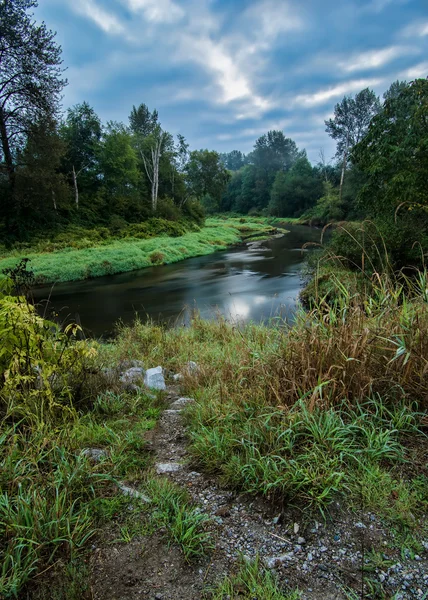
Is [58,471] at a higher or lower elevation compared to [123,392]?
higher

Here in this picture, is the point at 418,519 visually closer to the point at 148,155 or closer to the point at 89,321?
the point at 89,321

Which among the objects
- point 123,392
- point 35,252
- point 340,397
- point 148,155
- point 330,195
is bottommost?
point 123,392

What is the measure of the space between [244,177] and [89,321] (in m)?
72.8

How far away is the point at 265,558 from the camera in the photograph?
5.16 ft

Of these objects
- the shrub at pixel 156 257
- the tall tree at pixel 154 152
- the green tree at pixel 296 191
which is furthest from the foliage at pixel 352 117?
the shrub at pixel 156 257

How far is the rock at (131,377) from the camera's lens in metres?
3.55

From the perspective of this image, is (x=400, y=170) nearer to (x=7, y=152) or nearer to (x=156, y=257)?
(x=156, y=257)

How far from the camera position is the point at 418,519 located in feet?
5.53

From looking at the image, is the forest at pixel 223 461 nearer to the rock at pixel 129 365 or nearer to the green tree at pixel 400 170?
the rock at pixel 129 365

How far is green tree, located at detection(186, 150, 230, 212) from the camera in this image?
132 ft

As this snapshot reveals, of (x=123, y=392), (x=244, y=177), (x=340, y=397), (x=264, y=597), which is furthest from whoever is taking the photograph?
(x=244, y=177)

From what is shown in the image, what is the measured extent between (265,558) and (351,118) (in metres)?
49.0

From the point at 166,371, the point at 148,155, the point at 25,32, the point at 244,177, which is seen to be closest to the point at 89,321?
the point at 166,371

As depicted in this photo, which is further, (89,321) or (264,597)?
(89,321)
